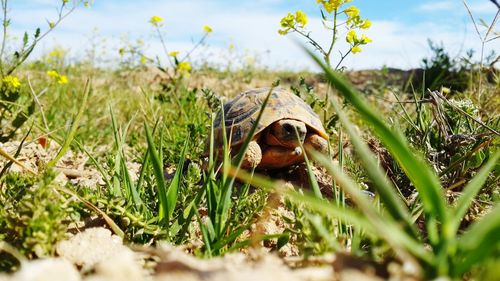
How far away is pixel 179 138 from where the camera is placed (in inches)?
149

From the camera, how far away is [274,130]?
323 centimetres

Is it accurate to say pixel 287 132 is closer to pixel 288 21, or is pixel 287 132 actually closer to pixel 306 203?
pixel 288 21

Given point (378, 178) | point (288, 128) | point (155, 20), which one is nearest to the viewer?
point (378, 178)

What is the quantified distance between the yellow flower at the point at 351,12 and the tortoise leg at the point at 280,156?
37.9 inches

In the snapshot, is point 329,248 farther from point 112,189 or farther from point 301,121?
point 301,121

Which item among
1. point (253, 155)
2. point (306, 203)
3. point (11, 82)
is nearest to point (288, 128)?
point (253, 155)

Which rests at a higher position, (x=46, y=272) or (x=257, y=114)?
(x=46, y=272)

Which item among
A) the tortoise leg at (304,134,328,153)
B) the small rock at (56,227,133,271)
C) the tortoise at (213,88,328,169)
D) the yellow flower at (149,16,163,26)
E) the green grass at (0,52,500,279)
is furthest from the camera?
the yellow flower at (149,16,163,26)

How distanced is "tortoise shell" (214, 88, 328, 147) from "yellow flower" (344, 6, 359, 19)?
63cm

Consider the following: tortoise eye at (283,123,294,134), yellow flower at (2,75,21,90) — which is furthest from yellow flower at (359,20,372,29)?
yellow flower at (2,75,21,90)

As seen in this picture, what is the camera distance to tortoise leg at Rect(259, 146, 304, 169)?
3149 mm

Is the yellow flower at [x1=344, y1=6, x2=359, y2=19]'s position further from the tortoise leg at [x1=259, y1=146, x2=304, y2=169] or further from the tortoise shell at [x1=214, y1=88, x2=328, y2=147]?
the tortoise leg at [x1=259, y1=146, x2=304, y2=169]

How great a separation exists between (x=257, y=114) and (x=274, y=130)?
0.16 m

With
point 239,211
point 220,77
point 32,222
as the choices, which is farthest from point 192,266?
point 220,77
